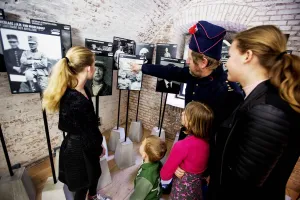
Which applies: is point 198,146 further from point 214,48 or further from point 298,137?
point 214,48

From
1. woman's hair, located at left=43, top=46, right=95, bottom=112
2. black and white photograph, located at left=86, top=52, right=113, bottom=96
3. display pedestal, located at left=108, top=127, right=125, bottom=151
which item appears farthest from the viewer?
display pedestal, located at left=108, top=127, right=125, bottom=151

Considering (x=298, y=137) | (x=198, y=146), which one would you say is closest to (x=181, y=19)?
(x=198, y=146)

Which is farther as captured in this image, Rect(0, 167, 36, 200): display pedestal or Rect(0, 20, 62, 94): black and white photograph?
Rect(0, 167, 36, 200): display pedestal

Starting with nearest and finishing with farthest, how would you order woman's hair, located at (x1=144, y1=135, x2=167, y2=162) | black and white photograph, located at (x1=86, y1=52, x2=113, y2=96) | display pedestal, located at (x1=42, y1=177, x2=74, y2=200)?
woman's hair, located at (x1=144, y1=135, x2=167, y2=162), display pedestal, located at (x1=42, y1=177, x2=74, y2=200), black and white photograph, located at (x1=86, y1=52, x2=113, y2=96)

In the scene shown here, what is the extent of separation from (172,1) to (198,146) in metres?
2.73

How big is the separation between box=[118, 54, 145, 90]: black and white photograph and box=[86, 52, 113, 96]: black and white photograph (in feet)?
0.50

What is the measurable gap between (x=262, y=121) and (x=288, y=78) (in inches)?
8.9

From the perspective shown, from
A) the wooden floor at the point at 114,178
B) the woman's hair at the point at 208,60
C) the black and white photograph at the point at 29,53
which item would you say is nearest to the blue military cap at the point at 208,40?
the woman's hair at the point at 208,60

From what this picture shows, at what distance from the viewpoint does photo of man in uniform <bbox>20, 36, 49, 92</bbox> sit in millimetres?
1545

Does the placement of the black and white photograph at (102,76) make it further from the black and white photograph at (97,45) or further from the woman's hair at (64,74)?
the woman's hair at (64,74)

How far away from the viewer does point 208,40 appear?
4.43 feet

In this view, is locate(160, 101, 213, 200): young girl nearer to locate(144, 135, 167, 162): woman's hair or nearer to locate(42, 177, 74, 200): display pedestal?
locate(144, 135, 167, 162): woman's hair

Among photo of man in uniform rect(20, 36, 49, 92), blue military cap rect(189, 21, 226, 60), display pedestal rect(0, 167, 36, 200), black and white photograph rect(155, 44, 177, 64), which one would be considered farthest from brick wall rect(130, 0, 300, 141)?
display pedestal rect(0, 167, 36, 200)

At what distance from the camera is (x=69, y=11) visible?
7.02 ft
